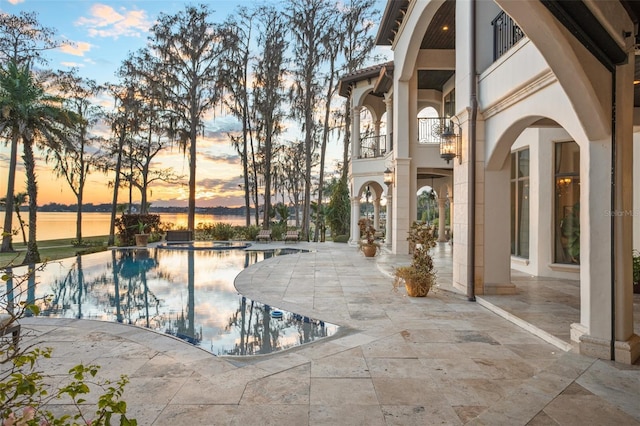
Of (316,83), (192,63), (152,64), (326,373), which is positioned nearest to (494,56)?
(326,373)

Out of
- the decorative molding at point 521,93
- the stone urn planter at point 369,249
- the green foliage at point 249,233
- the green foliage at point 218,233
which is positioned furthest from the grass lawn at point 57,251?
the decorative molding at point 521,93

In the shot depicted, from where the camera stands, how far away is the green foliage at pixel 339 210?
22.5 m

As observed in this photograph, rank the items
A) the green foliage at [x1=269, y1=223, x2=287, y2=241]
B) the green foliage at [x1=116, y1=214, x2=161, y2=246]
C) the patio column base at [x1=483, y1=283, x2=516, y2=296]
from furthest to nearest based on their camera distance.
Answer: the green foliage at [x1=269, y1=223, x2=287, y2=241], the green foliage at [x1=116, y1=214, x2=161, y2=246], the patio column base at [x1=483, y1=283, x2=516, y2=296]

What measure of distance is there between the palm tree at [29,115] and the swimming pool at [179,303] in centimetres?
373

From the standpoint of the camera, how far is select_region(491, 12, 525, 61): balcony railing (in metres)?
6.83

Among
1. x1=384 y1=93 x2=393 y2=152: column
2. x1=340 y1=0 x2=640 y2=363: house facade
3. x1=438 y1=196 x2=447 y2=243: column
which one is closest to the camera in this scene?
x1=340 y1=0 x2=640 y2=363: house facade

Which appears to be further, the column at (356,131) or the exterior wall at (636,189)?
the column at (356,131)

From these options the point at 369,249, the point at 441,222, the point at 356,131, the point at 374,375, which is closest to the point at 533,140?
the point at 369,249

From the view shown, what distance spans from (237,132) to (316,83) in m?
6.68

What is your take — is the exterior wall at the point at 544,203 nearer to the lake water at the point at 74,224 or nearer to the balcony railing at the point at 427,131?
the balcony railing at the point at 427,131

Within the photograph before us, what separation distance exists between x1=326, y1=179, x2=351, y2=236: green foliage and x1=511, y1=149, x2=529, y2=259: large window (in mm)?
12289

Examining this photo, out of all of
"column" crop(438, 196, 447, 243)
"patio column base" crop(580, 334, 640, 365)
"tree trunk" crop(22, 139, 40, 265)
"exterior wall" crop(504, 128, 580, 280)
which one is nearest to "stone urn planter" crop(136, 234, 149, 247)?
→ "tree trunk" crop(22, 139, 40, 265)

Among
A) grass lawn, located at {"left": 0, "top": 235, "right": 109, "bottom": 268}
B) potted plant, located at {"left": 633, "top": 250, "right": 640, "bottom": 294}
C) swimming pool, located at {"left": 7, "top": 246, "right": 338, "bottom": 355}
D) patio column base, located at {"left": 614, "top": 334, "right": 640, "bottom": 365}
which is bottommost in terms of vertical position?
grass lawn, located at {"left": 0, "top": 235, "right": 109, "bottom": 268}

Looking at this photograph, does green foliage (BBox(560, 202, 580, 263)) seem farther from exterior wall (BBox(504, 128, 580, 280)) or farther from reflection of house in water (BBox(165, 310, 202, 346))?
reflection of house in water (BBox(165, 310, 202, 346))
